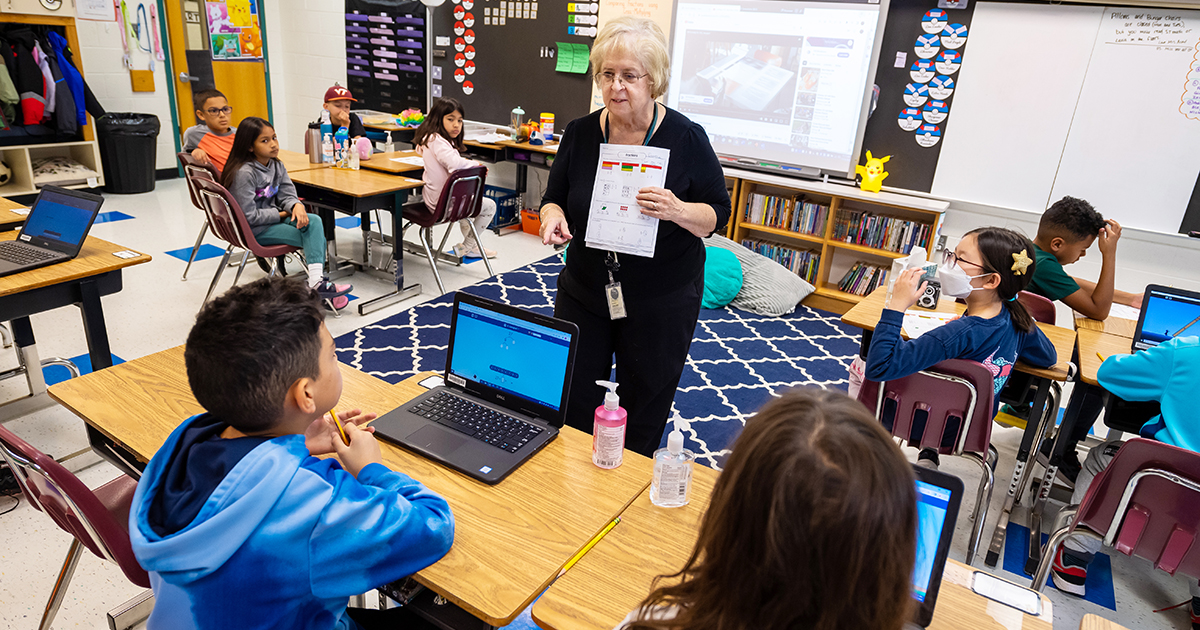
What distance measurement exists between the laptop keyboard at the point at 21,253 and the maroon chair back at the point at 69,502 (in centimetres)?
121

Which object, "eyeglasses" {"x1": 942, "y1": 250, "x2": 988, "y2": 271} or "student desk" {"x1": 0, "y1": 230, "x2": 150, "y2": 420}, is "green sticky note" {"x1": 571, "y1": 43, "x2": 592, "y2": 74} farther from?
"eyeglasses" {"x1": 942, "y1": 250, "x2": 988, "y2": 271}

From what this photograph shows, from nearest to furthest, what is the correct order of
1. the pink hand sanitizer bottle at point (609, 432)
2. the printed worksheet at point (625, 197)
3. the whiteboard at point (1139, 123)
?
the pink hand sanitizer bottle at point (609, 432)
the printed worksheet at point (625, 197)
the whiteboard at point (1139, 123)

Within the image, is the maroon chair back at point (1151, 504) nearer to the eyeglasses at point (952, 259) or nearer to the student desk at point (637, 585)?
the eyeglasses at point (952, 259)

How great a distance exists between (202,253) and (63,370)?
189 cm

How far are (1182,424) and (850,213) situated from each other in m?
3.04

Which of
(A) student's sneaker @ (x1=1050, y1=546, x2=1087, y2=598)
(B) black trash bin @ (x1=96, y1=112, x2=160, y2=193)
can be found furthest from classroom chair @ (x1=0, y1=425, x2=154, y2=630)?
(B) black trash bin @ (x1=96, y1=112, x2=160, y2=193)

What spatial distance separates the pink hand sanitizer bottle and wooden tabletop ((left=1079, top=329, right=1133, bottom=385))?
1768 millimetres

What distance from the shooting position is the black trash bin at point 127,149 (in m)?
5.97

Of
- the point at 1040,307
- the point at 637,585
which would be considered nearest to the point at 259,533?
the point at 637,585

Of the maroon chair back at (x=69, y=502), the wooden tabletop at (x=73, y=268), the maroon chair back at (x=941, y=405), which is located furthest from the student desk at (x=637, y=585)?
the wooden tabletop at (x=73, y=268)

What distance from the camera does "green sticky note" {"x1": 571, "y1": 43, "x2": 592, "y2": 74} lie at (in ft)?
19.0

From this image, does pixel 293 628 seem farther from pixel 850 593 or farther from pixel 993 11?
pixel 993 11

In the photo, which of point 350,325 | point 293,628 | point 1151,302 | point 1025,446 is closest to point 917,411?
point 1025,446

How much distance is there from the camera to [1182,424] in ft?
6.13
